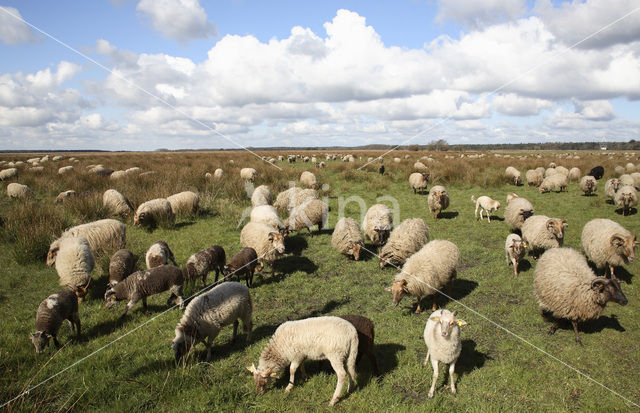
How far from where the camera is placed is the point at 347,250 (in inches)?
379

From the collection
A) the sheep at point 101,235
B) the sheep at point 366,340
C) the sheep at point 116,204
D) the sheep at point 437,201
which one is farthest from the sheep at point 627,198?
the sheep at point 116,204

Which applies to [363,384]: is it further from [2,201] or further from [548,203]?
[2,201]

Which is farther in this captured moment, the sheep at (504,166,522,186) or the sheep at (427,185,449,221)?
the sheep at (504,166,522,186)

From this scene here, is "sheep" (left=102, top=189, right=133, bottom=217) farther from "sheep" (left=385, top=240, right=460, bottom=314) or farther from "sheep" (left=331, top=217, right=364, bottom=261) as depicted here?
Result: "sheep" (left=385, top=240, right=460, bottom=314)

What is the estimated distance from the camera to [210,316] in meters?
5.11

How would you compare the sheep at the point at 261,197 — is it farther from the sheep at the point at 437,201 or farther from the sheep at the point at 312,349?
the sheep at the point at 312,349

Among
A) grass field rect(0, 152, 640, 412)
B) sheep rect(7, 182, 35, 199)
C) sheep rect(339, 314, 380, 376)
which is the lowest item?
grass field rect(0, 152, 640, 412)

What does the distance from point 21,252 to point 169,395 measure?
330 inches

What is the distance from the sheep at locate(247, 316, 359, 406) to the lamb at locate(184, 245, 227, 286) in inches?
151

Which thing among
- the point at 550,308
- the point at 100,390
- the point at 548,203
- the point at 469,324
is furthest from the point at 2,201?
the point at 548,203

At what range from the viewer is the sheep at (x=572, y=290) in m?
5.55

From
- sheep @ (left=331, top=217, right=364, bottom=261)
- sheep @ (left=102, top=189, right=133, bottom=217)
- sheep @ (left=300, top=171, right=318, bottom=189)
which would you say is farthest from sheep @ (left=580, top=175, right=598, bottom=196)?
sheep @ (left=102, top=189, right=133, bottom=217)

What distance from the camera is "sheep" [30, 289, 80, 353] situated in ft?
16.4

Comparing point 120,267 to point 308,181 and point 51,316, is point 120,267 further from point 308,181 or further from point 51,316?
point 308,181
